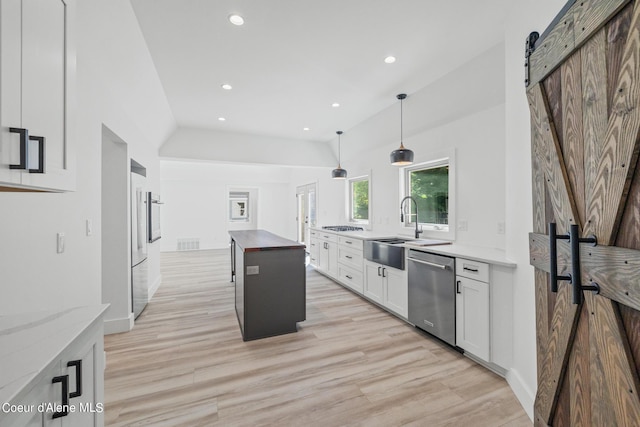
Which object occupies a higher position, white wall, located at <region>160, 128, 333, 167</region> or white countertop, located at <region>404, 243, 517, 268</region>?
white wall, located at <region>160, 128, 333, 167</region>

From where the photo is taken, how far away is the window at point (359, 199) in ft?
17.9

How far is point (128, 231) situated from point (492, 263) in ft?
11.9

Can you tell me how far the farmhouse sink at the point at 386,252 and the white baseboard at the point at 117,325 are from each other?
2.97 m

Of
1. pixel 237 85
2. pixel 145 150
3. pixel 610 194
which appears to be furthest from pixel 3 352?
pixel 145 150

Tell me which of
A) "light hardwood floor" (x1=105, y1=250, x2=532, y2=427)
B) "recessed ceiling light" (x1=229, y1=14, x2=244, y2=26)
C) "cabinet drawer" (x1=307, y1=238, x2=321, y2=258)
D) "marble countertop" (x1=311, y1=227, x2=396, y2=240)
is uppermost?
"recessed ceiling light" (x1=229, y1=14, x2=244, y2=26)

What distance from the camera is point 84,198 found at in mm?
2068

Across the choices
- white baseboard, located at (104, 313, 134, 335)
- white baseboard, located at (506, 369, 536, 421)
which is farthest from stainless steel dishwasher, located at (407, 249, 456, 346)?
white baseboard, located at (104, 313, 134, 335)

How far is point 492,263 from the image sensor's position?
2.19m

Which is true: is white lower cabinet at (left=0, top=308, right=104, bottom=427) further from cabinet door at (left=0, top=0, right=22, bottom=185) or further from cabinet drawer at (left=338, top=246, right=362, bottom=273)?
cabinet drawer at (left=338, top=246, right=362, bottom=273)

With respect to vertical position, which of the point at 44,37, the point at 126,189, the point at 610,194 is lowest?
the point at 610,194

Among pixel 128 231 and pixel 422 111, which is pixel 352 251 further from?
pixel 128 231

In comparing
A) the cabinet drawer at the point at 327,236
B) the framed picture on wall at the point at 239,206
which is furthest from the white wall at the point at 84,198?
the framed picture on wall at the point at 239,206

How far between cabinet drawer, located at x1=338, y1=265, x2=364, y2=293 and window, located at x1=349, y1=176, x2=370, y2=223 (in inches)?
47.7

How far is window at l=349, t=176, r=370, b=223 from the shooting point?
17.9ft
